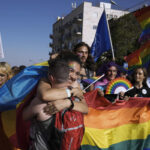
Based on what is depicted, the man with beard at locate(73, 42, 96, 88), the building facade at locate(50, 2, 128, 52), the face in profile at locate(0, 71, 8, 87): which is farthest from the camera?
the building facade at locate(50, 2, 128, 52)

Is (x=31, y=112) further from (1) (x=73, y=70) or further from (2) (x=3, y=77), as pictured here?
(2) (x=3, y=77)

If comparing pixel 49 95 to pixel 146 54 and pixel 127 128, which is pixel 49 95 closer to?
pixel 127 128

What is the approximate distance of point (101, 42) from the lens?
5.86 metres

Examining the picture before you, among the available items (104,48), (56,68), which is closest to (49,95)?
(56,68)

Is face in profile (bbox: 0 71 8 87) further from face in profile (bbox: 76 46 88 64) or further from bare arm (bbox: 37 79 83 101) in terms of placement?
bare arm (bbox: 37 79 83 101)

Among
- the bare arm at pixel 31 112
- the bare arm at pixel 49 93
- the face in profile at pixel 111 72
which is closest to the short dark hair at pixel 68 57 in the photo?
the bare arm at pixel 49 93

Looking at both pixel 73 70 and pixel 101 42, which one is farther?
pixel 101 42

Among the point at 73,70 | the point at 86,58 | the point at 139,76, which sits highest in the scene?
the point at 73,70

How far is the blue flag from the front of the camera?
574cm

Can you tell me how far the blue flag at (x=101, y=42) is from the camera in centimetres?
574

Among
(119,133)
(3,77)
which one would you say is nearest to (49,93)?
(119,133)

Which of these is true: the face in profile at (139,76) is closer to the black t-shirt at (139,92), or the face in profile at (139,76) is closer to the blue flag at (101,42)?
the black t-shirt at (139,92)

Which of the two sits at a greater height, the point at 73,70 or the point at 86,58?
the point at 73,70

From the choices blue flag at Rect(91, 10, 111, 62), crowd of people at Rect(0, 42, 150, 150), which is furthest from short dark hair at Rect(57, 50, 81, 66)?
blue flag at Rect(91, 10, 111, 62)
